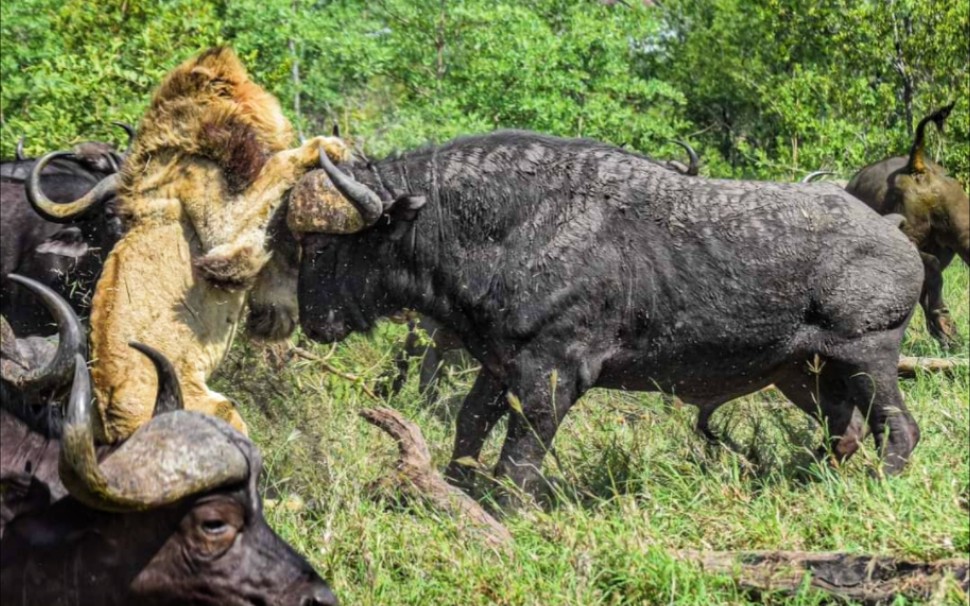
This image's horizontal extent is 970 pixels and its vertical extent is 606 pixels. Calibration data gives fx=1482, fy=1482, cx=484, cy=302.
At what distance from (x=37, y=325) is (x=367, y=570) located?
3990 millimetres

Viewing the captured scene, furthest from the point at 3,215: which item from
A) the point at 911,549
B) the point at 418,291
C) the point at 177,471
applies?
the point at 911,549

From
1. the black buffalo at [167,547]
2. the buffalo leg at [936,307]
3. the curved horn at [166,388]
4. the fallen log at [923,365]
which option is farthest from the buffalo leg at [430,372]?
the black buffalo at [167,547]

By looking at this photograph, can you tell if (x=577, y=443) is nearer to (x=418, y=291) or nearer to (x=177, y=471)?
(x=418, y=291)

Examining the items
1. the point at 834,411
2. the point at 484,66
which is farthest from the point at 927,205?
the point at 834,411

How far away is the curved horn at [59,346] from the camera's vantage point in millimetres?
4383

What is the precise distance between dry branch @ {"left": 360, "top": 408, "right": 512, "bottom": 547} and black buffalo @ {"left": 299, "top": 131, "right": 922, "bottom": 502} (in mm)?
550

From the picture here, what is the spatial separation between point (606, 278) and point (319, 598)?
259cm

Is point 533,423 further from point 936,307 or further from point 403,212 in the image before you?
point 936,307

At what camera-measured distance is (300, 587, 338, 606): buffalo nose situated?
4.23m

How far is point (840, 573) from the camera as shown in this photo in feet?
16.1

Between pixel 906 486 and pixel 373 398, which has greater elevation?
pixel 906 486

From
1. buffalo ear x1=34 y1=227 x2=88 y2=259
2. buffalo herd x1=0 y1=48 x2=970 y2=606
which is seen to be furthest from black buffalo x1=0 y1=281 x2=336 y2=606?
buffalo ear x1=34 y1=227 x2=88 y2=259

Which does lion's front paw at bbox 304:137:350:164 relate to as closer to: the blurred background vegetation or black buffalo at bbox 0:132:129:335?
black buffalo at bbox 0:132:129:335

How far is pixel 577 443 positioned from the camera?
6980 millimetres
